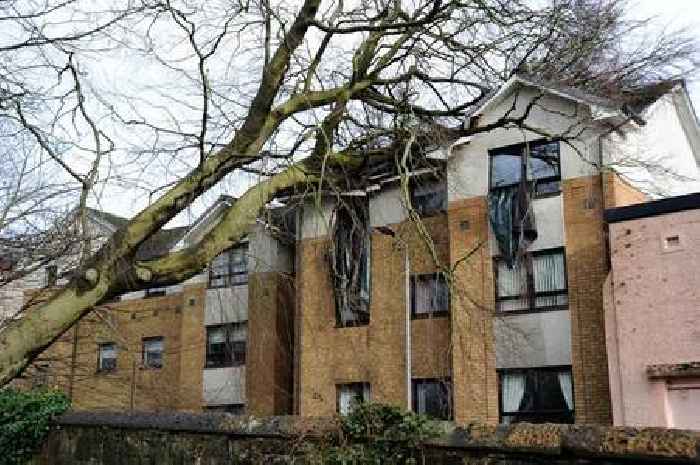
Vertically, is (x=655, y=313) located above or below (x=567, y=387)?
above

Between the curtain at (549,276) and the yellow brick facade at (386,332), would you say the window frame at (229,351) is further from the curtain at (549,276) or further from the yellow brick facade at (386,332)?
the curtain at (549,276)

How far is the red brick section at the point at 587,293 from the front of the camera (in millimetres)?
19641

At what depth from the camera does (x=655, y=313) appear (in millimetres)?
17500

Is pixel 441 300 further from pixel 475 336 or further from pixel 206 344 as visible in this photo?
Result: pixel 206 344

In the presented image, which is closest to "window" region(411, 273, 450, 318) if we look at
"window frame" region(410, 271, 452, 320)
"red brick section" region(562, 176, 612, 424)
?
"window frame" region(410, 271, 452, 320)

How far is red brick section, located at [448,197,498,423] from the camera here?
70.2 feet

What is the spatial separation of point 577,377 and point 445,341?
13.3 feet

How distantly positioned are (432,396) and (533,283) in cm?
424

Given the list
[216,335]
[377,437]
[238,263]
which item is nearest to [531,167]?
[238,263]

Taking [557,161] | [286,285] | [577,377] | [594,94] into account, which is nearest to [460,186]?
[557,161]

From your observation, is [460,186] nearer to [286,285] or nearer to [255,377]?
[286,285]

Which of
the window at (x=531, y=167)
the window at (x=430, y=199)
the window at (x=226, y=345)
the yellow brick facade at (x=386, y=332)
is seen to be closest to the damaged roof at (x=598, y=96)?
the window at (x=531, y=167)

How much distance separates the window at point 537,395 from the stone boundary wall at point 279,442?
44.4 feet

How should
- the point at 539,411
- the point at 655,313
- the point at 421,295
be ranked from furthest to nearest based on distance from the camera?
the point at 421,295 < the point at 539,411 < the point at 655,313
